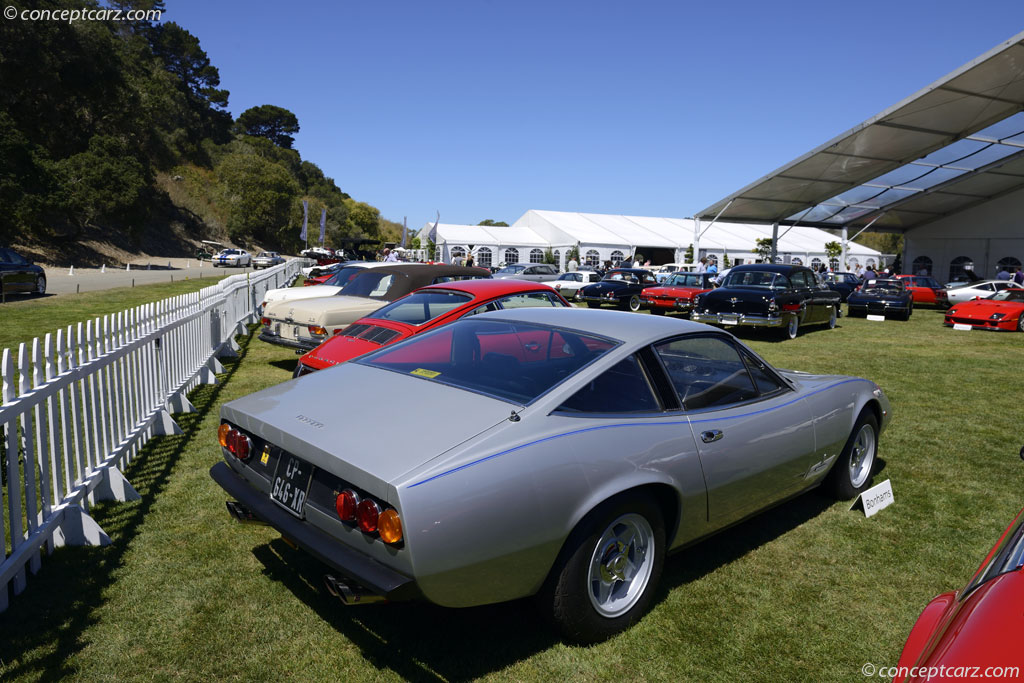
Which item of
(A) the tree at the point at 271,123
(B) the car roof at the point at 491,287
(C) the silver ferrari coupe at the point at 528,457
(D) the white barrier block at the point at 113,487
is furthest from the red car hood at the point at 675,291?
(A) the tree at the point at 271,123

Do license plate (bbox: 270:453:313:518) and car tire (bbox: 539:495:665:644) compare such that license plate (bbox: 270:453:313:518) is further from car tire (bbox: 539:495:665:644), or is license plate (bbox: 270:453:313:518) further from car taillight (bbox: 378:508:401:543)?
car tire (bbox: 539:495:665:644)

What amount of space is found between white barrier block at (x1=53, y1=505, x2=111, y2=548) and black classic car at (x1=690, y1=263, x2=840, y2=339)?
43.9 feet

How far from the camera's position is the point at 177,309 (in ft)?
24.6

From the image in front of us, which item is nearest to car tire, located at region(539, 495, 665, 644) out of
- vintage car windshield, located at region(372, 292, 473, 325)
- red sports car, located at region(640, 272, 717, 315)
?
vintage car windshield, located at region(372, 292, 473, 325)

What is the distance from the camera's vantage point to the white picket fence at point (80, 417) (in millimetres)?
3354

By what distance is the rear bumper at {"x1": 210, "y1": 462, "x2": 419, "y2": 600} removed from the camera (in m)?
2.37

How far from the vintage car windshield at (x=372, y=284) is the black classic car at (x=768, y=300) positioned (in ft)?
26.3

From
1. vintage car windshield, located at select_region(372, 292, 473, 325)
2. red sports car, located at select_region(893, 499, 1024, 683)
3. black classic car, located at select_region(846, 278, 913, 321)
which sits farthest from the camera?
black classic car, located at select_region(846, 278, 913, 321)

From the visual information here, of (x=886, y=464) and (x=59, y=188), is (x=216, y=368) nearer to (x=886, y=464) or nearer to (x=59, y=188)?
(x=886, y=464)

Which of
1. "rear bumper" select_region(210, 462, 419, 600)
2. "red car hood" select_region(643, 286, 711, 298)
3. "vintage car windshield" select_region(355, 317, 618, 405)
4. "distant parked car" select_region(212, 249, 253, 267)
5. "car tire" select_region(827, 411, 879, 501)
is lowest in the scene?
"car tire" select_region(827, 411, 879, 501)

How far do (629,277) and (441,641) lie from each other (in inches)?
810

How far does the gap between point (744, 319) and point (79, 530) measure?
1359cm

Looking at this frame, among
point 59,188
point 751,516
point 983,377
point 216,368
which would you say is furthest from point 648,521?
point 59,188

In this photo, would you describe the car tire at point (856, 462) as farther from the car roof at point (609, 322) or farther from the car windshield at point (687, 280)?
the car windshield at point (687, 280)
